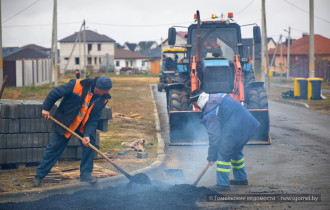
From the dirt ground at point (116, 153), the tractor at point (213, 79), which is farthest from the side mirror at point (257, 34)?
the dirt ground at point (116, 153)

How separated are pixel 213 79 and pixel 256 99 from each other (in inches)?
47.5

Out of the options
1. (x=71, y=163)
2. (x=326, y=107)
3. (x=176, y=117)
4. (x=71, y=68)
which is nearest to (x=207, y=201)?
(x=71, y=163)

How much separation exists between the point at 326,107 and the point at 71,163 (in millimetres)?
14609

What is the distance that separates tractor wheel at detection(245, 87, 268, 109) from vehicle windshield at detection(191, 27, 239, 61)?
1434 mm

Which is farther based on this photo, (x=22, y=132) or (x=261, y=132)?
(x=261, y=132)

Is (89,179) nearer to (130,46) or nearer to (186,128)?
(186,128)

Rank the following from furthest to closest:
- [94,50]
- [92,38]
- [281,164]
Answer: [92,38], [94,50], [281,164]

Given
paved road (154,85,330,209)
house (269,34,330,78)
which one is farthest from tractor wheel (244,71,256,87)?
house (269,34,330,78)

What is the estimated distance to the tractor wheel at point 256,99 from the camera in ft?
40.7

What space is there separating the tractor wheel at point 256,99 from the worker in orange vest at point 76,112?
5.62 metres

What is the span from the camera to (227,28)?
13773 millimetres

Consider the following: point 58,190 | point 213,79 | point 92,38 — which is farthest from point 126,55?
point 58,190

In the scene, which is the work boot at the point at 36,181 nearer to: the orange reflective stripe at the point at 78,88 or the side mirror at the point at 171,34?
the orange reflective stripe at the point at 78,88

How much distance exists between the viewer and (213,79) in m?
12.4
